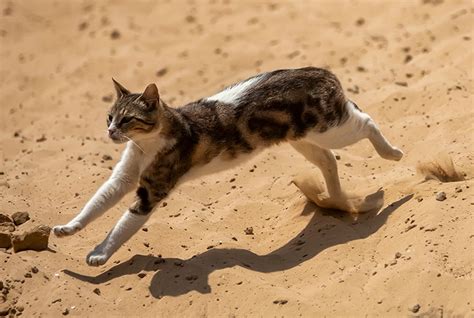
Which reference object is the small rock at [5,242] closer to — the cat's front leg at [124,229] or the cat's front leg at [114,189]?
the cat's front leg at [114,189]

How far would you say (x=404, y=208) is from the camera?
6.61 m

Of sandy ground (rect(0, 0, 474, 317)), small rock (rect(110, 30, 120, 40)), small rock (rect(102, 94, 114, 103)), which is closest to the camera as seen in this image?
sandy ground (rect(0, 0, 474, 317))

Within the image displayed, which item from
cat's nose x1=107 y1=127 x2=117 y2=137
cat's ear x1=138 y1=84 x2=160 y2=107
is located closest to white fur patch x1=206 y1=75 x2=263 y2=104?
cat's ear x1=138 y1=84 x2=160 y2=107

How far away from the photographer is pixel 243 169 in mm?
8281

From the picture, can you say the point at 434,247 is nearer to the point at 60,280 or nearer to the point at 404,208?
the point at 404,208

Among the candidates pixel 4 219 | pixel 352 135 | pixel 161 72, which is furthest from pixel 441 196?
pixel 161 72

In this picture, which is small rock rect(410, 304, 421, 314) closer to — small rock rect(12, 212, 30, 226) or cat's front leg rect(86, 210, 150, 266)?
cat's front leg rect(86, 210, 150, 266)

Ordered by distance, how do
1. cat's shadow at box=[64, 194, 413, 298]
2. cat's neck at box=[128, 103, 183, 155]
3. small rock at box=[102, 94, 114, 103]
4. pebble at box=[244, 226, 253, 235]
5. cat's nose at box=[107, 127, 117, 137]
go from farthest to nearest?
small rock at box=[102, 94, 114, 103] → pebble at box=[244, 226, 253, 235] → cat's neck at box=[128, 103, 183, 155] → cat's nose at box=[107, 127, 117, 137] → cat's shadow at box=[64, 194, 413, 298]

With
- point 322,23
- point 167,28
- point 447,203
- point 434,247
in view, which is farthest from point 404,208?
point 167,28

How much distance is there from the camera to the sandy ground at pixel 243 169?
5.83 metres

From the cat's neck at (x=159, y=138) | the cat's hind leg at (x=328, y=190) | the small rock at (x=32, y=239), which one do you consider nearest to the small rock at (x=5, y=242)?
the small rock at (x=32, y=239)

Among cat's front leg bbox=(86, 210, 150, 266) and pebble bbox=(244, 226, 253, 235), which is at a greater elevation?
cat's front leg bbox=(86, 210, 150, 266)

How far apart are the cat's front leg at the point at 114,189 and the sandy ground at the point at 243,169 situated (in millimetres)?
355

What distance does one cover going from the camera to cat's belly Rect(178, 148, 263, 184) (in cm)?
678
